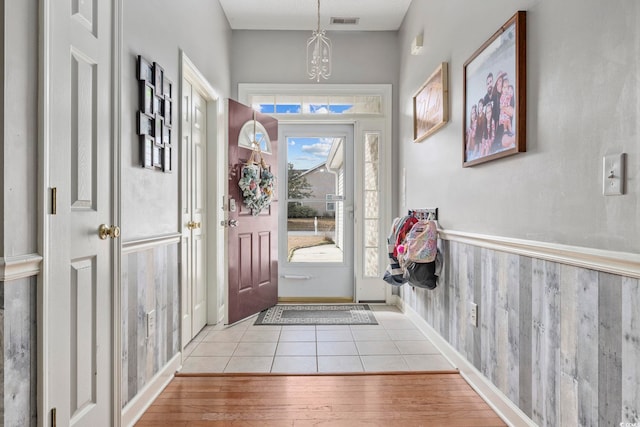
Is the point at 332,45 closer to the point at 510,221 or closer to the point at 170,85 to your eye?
the point at 170,85

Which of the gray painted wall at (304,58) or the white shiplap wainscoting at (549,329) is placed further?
the gray painted wall at (304,58)

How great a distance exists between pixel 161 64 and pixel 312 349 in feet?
6.74

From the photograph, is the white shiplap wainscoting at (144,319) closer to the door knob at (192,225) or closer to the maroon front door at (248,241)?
the door knob at (192,225)

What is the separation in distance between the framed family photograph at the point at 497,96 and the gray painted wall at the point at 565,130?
4cm

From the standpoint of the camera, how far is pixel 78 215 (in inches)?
55.5

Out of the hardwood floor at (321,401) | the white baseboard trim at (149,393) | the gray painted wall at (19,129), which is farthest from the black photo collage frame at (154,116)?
the hardwood floor at (321,401)

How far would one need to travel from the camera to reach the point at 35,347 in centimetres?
116

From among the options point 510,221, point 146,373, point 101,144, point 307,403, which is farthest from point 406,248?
point 101,144

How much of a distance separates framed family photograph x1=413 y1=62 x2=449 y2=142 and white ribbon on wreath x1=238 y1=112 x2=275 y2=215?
137cm

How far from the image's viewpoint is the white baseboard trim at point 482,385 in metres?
1.71

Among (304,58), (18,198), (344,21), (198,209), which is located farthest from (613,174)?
(304,58)

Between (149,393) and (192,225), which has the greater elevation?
(192,225)

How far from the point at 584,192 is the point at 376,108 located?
2985 mm

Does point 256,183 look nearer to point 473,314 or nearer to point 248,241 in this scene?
point 248,241
